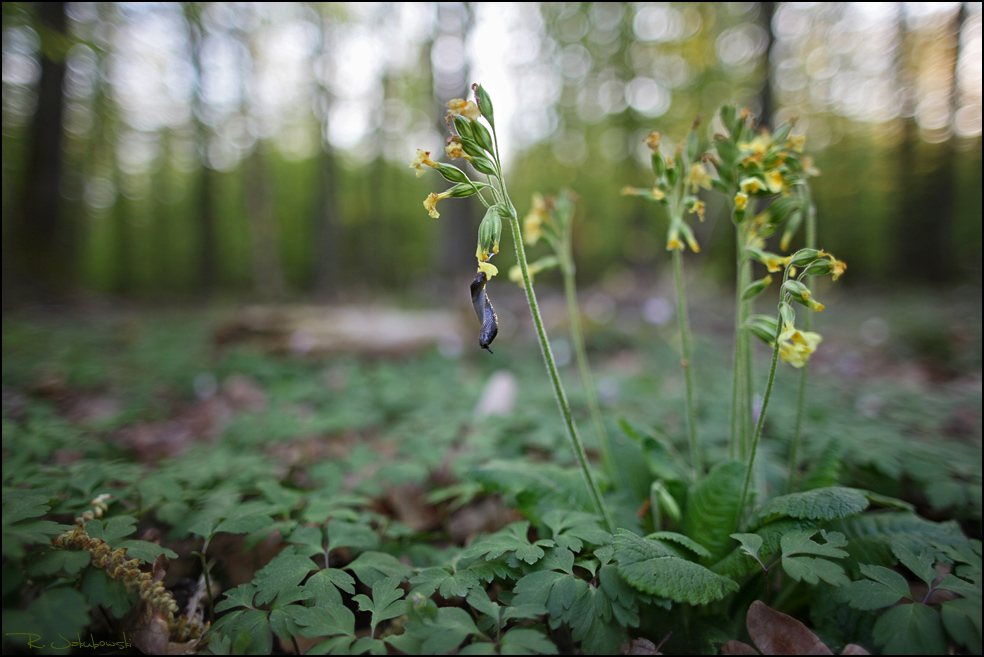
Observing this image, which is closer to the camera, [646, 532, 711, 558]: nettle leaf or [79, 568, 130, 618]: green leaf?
[79, 568, 130, 618]: green leaf

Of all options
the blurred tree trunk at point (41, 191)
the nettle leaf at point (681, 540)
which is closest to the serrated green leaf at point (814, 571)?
the nettle leaf at point (681, 540)

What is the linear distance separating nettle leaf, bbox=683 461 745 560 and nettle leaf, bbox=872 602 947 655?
0.42 meters

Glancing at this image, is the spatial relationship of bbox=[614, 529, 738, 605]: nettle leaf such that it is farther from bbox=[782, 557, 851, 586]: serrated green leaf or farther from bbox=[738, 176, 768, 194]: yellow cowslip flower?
bbox=[738, 176, 768, 194]: yellow cowslip flower

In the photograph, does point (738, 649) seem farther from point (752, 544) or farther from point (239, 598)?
point (239, 598)

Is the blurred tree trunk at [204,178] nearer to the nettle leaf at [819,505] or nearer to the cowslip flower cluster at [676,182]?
the cowslip flower cluster at [676,182]

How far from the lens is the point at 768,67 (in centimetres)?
727

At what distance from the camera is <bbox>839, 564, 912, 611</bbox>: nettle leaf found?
1048mm

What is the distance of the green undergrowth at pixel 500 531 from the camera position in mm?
1050

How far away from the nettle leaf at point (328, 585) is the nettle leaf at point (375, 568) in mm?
50

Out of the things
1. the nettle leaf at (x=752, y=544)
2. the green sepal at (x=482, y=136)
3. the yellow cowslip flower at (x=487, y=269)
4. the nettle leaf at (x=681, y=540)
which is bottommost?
the nettle leaf at (x=681, y=540)

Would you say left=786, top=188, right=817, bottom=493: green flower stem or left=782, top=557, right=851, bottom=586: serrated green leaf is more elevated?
left=786, top=188, right=817, bottom=493: green flower stem

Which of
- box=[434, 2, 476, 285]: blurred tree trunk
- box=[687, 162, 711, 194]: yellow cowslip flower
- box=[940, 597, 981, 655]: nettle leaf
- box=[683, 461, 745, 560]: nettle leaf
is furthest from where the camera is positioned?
box=[434, 2, 476, 285]: blurred tree trunk

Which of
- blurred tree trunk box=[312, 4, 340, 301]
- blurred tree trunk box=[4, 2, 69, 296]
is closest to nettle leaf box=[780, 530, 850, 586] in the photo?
blurred tree trunk box=[4, 2, 69, 296]

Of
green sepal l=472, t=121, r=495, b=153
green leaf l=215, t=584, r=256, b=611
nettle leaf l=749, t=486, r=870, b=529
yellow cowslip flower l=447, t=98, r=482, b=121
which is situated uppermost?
yellow cowslip flower l=447, t=98, r=482, b=121
